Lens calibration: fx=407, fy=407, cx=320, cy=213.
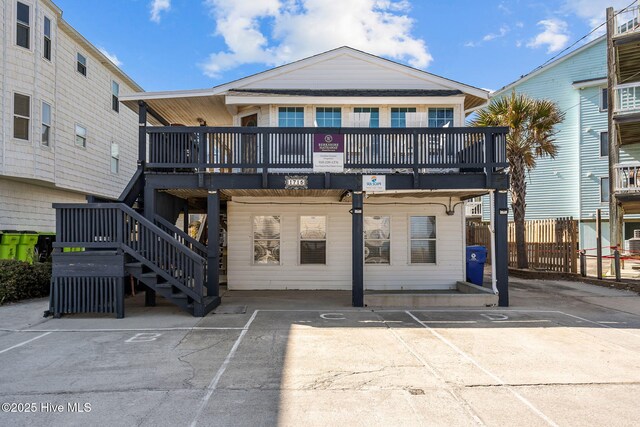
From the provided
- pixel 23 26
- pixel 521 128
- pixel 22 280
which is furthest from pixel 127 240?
pixel 521 128

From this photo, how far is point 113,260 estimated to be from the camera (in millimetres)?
7887

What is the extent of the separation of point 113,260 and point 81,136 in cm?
1009

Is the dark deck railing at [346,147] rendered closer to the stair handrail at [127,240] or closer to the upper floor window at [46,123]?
the stair handrail at [127,240]

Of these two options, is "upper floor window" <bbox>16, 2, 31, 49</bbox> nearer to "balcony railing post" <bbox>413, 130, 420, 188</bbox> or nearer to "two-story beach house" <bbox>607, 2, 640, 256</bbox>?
"balcony railing post" <bbox>413, 130, 420, 188</bbox>

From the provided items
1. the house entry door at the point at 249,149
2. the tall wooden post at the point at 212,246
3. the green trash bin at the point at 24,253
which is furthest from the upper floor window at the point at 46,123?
the house entry door at the point at 249,149

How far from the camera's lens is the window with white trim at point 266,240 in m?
11.8

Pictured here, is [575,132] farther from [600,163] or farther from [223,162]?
[223,162]

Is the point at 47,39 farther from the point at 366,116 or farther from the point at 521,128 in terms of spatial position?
the point at 521,128

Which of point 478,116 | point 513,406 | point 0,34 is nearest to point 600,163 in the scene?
point 478,116

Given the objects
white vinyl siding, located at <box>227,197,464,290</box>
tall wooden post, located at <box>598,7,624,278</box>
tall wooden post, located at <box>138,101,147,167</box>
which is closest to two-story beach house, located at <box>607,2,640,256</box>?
tall wooden post, located at <box>598,7,624,278</box>

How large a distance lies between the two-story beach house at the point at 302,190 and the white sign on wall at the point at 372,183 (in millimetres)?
22

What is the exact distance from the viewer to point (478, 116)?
15562 mm

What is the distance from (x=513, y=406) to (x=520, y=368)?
130 centimetres

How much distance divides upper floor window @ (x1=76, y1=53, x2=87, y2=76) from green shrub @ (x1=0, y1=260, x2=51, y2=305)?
8698mm
